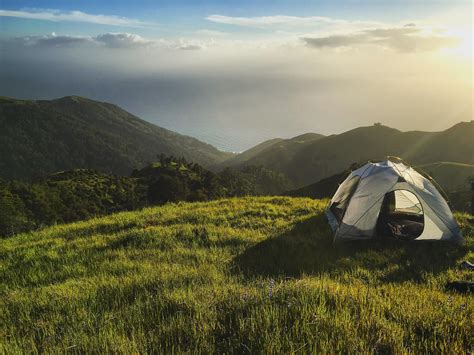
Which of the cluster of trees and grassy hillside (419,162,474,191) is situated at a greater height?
grassy hillside (419,162,474,191)

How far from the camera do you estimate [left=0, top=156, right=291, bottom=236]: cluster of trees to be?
88875 millimetres

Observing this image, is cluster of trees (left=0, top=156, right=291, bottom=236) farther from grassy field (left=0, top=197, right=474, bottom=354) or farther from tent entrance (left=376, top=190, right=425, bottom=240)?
grassy field (left=0, top=197, right=474, bottom=354)

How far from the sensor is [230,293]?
5141mm

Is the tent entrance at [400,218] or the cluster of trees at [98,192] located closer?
the tent entrance at [400,218]

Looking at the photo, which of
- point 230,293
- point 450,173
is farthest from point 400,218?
point 450,173

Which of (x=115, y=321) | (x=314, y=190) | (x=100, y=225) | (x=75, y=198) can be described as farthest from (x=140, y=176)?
(x=115, y=321)

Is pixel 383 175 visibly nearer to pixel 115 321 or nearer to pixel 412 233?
pixel 412 233

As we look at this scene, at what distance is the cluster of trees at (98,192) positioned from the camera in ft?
292

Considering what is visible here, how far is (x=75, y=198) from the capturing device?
11525 centimetres

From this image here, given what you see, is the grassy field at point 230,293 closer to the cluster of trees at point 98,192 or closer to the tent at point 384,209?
the tent at point 384,209

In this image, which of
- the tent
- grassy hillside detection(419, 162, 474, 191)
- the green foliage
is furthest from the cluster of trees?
grassy hillside detection(419, 162, 474, 191)

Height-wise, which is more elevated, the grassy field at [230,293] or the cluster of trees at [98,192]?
the grassy field at [230,293]

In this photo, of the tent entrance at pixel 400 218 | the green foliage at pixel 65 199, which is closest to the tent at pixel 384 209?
the tent entrance at pixel 400 218

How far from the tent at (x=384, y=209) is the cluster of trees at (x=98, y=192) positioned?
58747mm
